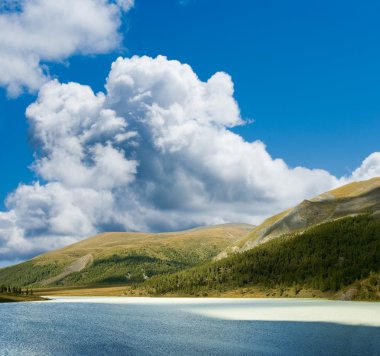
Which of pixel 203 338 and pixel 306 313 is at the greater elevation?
pixel 203 338

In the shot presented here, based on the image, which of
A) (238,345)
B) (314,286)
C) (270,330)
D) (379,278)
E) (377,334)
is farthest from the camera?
(314,286)

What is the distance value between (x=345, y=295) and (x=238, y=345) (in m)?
121

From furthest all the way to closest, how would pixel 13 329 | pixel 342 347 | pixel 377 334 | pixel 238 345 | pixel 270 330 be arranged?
pixel 13 329
pixel 270 330
pixel 377 334
pixel 238 345
pixel 342 347

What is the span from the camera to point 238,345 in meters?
54.2

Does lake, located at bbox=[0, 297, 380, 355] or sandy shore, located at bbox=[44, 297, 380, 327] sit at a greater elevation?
lake, located at bbox=[0, 297, 380, 355]

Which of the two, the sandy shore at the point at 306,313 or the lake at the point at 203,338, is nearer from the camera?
the lake at the point at 203,338

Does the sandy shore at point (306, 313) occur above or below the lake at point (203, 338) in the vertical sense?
below

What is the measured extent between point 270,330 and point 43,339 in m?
31.8

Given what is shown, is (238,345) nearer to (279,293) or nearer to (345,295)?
(345,295)

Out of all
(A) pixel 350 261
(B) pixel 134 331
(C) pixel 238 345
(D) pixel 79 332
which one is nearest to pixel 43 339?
(D) pixel 79 332

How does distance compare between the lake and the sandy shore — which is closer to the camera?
the lake

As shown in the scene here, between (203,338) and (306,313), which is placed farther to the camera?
(306,313)

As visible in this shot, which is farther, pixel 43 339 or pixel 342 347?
pixel 43 339

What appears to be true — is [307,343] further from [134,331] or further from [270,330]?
[134,331]
